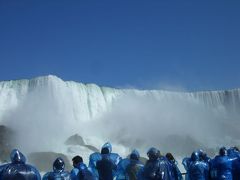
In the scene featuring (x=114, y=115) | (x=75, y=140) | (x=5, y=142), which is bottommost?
(x=5, y=142)

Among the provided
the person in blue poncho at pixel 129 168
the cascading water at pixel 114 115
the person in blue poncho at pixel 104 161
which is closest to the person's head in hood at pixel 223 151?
the person in blue poncho at pixel 129 168

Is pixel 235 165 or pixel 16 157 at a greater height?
pixel 235 165

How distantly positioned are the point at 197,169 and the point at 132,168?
4.81 feet

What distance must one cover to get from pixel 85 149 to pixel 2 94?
1257 centimetres

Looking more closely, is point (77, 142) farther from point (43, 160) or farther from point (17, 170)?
point (17, 170)

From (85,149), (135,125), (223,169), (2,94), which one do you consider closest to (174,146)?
(135,125)

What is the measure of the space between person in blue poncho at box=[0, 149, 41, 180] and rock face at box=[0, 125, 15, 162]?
2472 centimetres

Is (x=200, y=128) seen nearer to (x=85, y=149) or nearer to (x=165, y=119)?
(x=165, y=119)

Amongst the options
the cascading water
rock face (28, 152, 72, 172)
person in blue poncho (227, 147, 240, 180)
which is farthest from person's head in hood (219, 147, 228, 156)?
the cascading water

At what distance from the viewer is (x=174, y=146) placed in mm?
42375

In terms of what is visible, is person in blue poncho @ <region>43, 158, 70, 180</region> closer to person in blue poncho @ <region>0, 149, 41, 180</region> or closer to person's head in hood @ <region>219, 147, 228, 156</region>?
person in blue poncho @ <region>0, 149, 41, 180</region>

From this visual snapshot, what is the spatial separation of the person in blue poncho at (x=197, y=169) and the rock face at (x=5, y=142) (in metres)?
22.5

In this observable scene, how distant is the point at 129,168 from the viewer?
8797 mm

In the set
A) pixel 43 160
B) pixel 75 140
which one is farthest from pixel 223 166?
pixel 75 140
